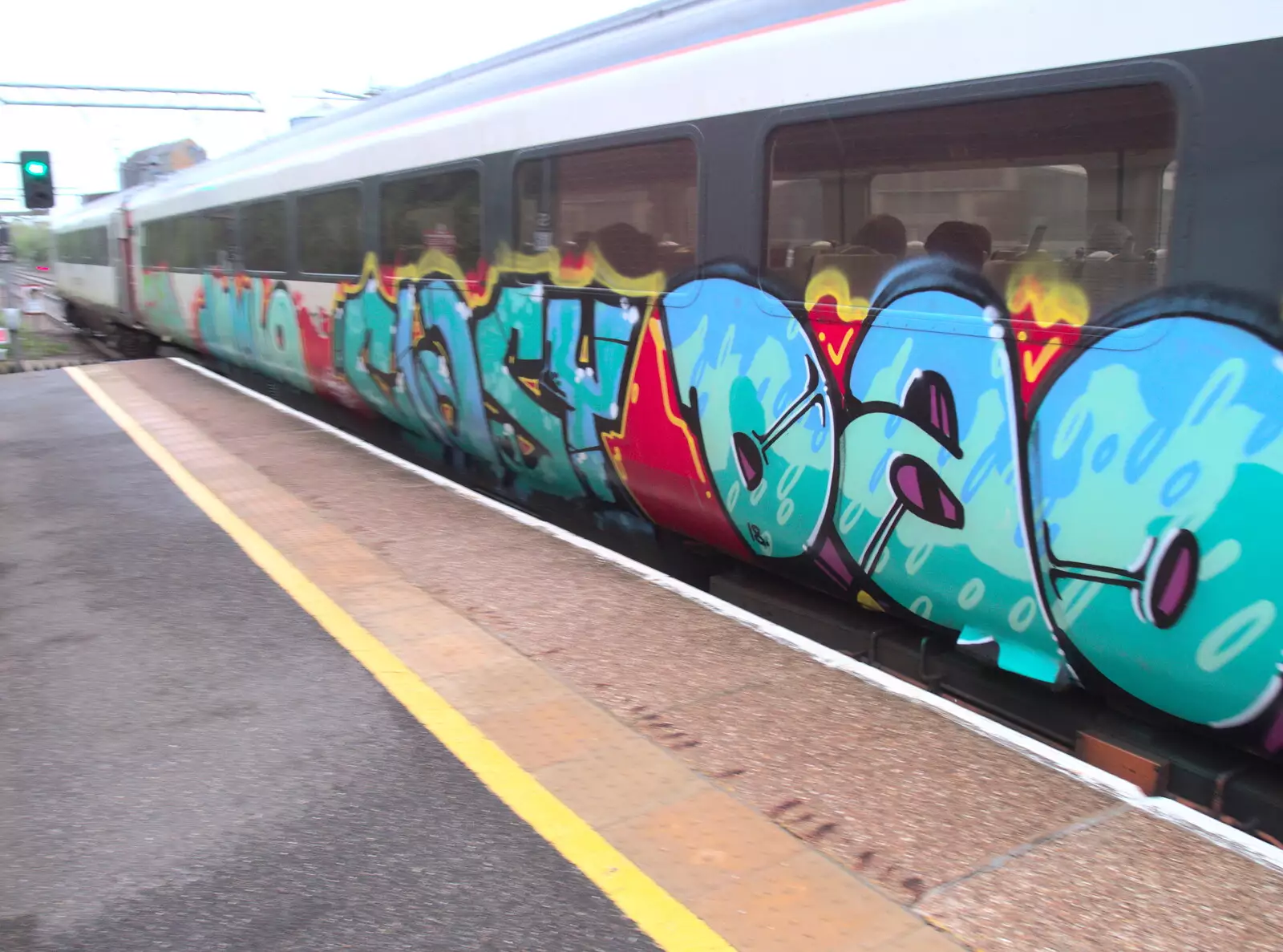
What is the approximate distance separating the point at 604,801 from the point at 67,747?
1.72 metres

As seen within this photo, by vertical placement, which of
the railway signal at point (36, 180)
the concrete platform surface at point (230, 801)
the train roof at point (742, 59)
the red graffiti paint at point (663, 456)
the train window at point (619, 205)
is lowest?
the concrete platform surface at point (230, 801)

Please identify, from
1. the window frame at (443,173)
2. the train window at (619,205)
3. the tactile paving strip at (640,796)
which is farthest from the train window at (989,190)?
the window frame at (443,173)

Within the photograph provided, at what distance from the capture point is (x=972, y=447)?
3307 mm

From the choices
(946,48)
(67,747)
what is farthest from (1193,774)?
(67,747)

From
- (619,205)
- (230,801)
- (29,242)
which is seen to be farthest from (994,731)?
(29,242)

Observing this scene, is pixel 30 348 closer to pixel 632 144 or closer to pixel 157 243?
pixel 157 243

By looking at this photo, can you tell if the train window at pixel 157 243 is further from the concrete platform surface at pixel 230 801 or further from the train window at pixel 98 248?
the concrete platform surface at pixel 230 801

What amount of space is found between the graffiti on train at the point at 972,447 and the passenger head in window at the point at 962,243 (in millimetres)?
47

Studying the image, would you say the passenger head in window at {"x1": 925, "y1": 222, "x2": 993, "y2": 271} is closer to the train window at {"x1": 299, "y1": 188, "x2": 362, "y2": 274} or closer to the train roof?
the train roof

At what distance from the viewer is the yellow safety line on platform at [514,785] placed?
244 centimetres

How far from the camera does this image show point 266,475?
7.01 metres

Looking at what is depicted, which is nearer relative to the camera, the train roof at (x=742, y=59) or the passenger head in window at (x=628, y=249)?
the train roof at (x=742, y=59)

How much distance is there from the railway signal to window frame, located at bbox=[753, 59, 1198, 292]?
15.2 meters

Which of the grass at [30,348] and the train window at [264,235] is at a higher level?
the train window at [264,235]
